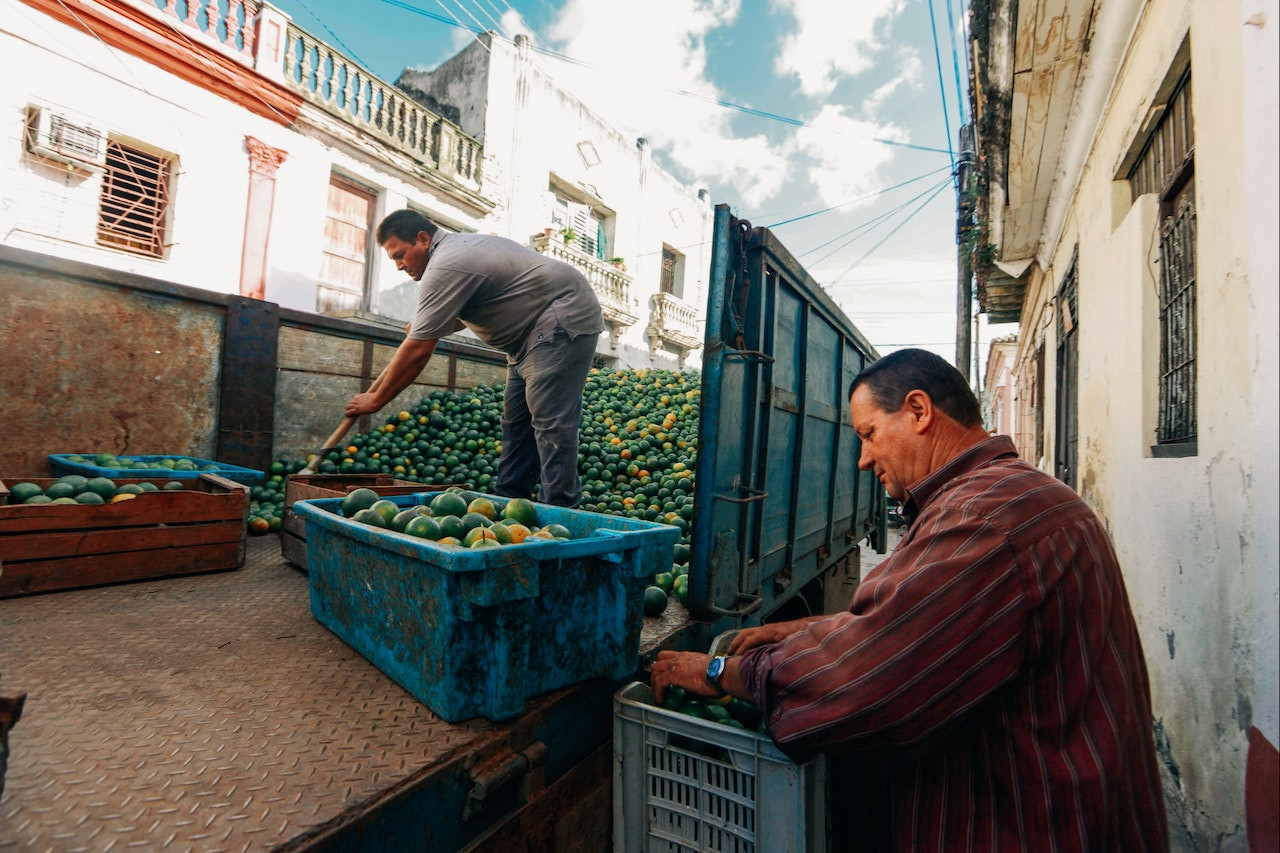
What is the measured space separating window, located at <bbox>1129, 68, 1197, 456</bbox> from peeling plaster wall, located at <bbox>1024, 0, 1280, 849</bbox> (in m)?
0.10

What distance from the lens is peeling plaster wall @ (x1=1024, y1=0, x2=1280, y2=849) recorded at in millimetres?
1149

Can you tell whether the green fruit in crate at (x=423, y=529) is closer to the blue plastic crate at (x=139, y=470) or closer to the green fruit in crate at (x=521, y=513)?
the green fruit in crate at (x=521, y=513)

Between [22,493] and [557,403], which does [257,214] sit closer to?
[22,493]

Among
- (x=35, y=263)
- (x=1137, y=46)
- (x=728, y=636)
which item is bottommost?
(x=728, y=636)

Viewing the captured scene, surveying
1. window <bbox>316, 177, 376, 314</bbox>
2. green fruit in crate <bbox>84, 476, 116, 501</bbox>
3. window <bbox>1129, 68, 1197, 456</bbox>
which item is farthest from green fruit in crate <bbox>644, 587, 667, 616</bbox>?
window <bbox>316, 177, 376, 314</bbox>

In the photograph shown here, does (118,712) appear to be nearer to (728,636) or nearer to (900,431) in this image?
(728,636)

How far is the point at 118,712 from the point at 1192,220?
421cm

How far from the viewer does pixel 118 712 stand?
1698 mm

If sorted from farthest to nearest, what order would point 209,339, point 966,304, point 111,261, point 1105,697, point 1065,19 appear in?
1. point 966,304
2. point 111,261
3. point 209,339
4. point 1065,19
5. point 1105,697

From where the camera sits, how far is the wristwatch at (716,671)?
1712mm

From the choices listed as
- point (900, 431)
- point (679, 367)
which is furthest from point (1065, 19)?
point (679, 367)

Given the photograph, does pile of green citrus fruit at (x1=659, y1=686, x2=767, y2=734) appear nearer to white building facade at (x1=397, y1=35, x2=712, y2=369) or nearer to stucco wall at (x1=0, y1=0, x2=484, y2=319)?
stucco wall at (x1=0, y1=0, x2=484, y2=319)

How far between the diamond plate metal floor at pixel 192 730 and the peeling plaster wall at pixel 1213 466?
1.88 meters

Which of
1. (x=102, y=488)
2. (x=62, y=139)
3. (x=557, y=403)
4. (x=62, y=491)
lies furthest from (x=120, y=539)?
(x=62, y=139)
